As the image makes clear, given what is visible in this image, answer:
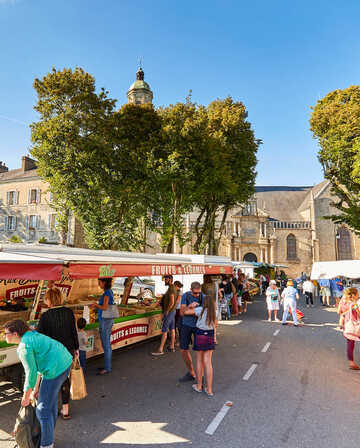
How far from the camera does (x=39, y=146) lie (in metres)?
15.6

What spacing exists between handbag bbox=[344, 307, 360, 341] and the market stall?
14.1ft

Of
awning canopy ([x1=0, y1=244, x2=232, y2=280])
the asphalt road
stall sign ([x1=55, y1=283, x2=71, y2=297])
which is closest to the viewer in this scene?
the asphalt road

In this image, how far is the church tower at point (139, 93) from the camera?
47.1m

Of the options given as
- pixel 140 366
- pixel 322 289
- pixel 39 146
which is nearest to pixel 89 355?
pixel 140 366

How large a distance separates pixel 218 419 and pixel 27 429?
262 centimetres

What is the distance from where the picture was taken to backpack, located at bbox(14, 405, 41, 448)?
330 centimetres

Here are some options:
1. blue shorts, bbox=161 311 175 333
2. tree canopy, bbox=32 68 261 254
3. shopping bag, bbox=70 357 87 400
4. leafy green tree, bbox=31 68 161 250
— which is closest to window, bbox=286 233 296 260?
tree canopy, bbox=32 68 261 254

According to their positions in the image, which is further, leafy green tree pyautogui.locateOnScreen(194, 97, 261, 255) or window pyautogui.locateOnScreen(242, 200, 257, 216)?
window pyautogui.locateOnScreen(242, 200, 257, 216)

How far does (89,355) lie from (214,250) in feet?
63.1

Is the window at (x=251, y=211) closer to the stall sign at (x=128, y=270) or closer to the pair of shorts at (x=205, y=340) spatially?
the stall sign at (x=128, y=270)

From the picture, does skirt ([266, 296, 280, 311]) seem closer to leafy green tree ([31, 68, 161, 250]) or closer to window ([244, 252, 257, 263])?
leafy green tree ([31, 68, 161, 250])

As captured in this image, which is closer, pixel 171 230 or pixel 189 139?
pixel 189 139

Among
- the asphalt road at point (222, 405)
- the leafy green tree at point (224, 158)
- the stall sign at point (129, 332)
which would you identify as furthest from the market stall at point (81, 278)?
the leafy green tree at point (224, 158)

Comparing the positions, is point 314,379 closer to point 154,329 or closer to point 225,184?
point 154,329
